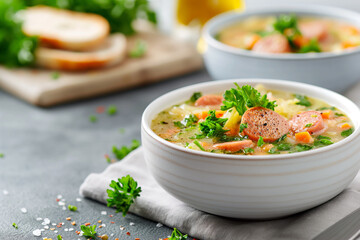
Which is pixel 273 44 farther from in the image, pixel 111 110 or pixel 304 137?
pixel 304 137

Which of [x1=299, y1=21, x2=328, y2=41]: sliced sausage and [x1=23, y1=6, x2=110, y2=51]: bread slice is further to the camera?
[x1=23, y1=6, x2=110, y2=51]: bread slice

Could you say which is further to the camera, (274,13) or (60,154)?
(274,13)

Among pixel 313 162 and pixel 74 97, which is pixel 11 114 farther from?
pixel 313 162

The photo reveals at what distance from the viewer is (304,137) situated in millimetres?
2695

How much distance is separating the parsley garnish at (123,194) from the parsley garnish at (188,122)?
391 millimetres

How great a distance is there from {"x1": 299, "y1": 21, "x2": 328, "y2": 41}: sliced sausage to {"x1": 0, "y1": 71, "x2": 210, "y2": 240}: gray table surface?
111cm

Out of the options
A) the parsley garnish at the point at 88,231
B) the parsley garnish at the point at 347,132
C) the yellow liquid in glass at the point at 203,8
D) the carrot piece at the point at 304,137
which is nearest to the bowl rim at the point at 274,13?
the yellow liquid in glass at the point at 203,8

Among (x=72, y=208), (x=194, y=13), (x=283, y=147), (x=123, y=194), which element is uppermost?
(x=283, y=147)

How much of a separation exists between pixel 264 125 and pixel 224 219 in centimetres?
51

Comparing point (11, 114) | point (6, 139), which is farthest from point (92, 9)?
point (6, 139)

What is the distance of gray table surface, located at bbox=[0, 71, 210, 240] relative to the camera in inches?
114

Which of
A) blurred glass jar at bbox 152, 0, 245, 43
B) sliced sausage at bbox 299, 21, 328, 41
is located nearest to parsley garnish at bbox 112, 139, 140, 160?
sliced sausage at bbox 299, 21, 328, 41

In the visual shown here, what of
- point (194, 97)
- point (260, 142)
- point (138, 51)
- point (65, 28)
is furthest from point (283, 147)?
point (65, 28)

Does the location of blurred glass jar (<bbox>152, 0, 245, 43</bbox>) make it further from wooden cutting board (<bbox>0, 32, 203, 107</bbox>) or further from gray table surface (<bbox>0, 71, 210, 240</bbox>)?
gray table surface (<bbox>0, 71, 210, 240</bbox>)
